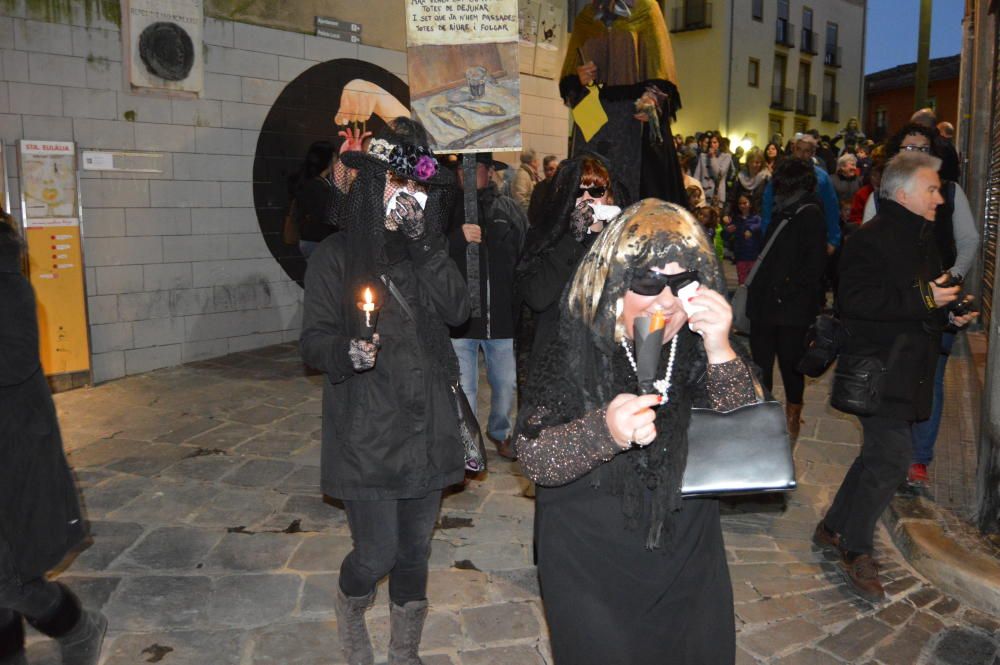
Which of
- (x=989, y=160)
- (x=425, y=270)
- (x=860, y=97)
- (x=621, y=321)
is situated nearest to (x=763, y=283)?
(x=425, y=270)

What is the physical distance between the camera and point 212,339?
958 centimetres

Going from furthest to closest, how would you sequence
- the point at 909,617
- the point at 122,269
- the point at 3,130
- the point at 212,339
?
the point at 212,339 → the point at 122,269 → the point at 3,130 → the point at 909,617

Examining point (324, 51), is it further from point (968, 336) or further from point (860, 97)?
point (860, 97)

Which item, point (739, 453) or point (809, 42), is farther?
point (809, 42)

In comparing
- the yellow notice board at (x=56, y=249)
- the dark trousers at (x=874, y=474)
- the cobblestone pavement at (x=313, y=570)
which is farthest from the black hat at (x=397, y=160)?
the yellow notice board at (x=56, y=249)

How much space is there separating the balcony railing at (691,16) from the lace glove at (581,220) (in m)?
33.5

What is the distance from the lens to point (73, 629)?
10.5 feet

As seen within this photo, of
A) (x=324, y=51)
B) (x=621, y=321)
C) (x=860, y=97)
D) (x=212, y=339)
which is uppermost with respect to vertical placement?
(x=860, y=97)

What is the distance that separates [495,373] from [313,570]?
6.67ft

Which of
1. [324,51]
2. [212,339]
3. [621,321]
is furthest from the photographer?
[324,51]

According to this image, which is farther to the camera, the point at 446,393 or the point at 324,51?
the point at 324,51

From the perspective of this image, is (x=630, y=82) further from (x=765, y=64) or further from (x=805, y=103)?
(x=805, y=103)

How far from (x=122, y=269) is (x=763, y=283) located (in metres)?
6.15

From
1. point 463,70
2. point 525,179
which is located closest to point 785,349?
point 463,70
